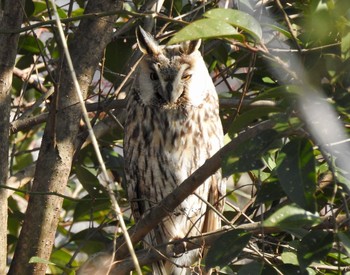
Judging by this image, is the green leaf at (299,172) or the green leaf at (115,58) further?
the green leaf at (115,58)

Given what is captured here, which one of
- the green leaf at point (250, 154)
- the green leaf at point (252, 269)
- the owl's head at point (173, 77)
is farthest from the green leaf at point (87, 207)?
the green leaf at point (250, 154)

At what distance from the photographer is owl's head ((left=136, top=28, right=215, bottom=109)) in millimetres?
2465

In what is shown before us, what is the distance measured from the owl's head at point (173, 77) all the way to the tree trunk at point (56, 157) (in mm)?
251

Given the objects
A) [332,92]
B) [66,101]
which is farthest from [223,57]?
[332,92]

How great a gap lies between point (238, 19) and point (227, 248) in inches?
16.2

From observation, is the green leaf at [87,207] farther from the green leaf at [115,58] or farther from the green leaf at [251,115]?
the green leaf at [251,115]

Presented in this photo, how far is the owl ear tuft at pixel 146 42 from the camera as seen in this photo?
230cm

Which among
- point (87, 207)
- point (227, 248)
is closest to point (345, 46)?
point (227, 248)

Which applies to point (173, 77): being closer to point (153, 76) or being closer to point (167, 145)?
point (153, 76)

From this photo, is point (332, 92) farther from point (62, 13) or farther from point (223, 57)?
point (62, 13)

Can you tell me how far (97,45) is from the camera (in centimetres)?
216

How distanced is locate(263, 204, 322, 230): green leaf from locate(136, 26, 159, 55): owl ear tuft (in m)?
1.10

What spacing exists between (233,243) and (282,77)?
46cm

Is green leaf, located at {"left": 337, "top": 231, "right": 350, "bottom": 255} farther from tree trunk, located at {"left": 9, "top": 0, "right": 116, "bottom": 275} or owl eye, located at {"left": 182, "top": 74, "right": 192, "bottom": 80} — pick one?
owl eye, located at {"left": 182, "top": 74, "right": 192, "bottom": 80}
